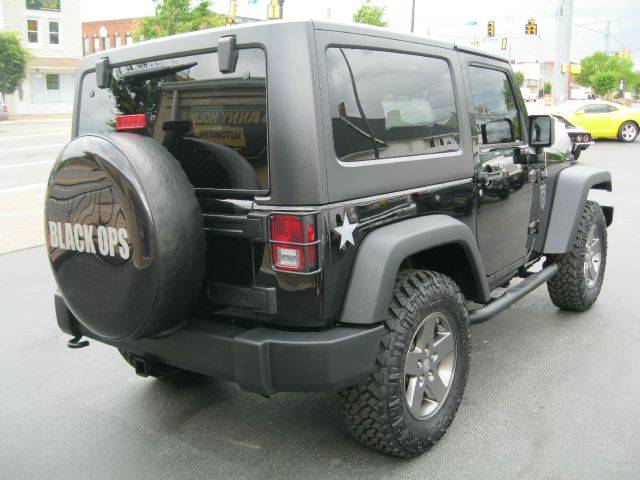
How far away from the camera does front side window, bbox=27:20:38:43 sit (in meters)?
40.7

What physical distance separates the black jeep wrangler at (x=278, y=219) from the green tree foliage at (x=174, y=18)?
75.5 feet

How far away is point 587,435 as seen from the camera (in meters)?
3.19

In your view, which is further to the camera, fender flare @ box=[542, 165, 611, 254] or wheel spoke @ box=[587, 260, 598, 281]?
wheel spoke @ box=[587, 260, 598, 281]

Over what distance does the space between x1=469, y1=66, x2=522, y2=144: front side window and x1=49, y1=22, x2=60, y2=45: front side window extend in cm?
4374

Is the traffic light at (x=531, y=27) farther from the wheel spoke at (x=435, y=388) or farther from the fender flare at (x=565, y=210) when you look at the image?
the wheel spoke at (x=435, y=388)

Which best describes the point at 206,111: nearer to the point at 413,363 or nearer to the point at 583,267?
→ the point at 413,363

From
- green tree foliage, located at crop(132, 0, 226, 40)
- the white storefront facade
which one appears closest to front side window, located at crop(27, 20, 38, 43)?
the white storefront facade

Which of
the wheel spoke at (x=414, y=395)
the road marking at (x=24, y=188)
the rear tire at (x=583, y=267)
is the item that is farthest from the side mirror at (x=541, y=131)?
the road marking at (x=24, y=188)

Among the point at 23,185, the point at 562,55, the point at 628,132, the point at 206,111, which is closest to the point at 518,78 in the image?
the point at 562,55

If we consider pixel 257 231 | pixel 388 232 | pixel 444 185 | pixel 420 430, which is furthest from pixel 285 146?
pixel 420 430

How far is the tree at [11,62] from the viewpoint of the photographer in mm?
35125

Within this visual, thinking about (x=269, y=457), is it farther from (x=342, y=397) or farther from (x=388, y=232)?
(x=388, y=232)

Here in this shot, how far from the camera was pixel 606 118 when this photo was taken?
2236cm

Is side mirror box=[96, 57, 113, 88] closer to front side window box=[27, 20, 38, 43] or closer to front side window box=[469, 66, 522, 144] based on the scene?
front side window box=[469, 66, 522, 144]
